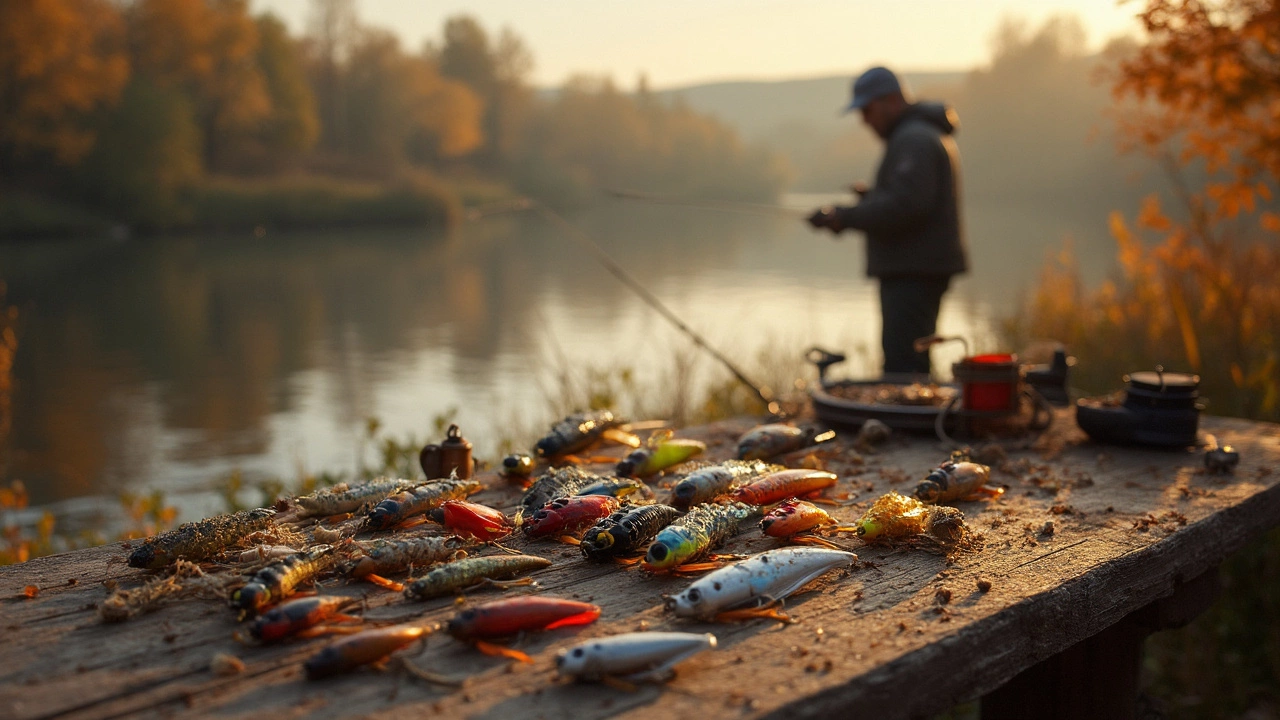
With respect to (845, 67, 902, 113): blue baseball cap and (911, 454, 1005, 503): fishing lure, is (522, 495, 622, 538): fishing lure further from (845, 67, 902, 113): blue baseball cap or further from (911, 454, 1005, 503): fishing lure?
(845, 67, 902, 113): blue baseball cap

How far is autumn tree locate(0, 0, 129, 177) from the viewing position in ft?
117

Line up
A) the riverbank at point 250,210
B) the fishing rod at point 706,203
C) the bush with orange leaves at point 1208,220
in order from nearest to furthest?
Result: the fishing rod at point 706,203 → the bush with orange leaves at point 1208,220 → the riverbank at point 250,210

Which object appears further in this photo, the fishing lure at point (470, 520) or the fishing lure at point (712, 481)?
the fishing lure at point (712, 481)

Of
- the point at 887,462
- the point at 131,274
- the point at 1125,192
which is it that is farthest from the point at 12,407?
the point at 1125,192

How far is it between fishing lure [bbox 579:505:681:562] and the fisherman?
3143 mm

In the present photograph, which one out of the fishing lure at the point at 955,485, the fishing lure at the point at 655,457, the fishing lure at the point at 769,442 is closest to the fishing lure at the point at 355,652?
the fishing lure at the point at 655,457

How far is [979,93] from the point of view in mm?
74625

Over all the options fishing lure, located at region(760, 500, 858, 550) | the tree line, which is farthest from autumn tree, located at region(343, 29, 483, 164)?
fishing lure, located at region(760, 500, 858, 550)

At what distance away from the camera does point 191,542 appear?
7.88 ft

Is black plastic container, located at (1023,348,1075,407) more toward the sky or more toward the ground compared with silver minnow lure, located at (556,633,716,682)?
more toward the sky

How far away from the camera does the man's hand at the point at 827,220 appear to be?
5336mm

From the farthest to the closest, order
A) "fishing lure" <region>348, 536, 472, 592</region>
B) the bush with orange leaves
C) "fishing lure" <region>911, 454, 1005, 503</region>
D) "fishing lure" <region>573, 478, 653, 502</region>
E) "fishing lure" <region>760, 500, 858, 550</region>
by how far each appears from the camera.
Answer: the bush with orange leaves, "fishing lure" <region>911, 454, 1005, 503</region>, "fishing lure" <region>573, 478, 653, 502</region>, "fishing lure" <region>760, 500, 858, 550</region>, "fishing lure" <region>348, 536, 472, 592</region>

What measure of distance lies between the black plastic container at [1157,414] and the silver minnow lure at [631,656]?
2.59 m

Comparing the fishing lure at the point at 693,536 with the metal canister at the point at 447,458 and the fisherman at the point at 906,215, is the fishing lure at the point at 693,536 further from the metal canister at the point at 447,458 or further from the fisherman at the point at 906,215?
the fisherman at the point at 906,215
